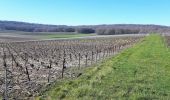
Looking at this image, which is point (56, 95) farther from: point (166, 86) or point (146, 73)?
point (146, 73)

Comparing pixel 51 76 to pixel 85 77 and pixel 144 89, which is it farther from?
pixel 144 89

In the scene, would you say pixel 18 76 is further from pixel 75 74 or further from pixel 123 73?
pixel 123 73

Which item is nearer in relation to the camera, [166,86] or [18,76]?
[166,86]

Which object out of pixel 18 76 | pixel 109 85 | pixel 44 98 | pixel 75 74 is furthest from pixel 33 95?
pixel 75 74

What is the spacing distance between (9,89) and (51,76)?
4.38 m

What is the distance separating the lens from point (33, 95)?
1300 centimetres

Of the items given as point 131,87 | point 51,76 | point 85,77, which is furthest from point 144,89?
point 51,76

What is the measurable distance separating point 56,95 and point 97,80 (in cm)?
349

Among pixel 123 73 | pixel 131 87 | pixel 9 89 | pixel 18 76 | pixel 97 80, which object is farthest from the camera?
pixel 123 73

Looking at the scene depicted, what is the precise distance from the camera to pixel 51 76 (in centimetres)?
1798

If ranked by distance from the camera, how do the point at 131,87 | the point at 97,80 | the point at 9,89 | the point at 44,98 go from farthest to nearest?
1. the point at 97,80
2. the point at 131,87
3. the point at 9,89
4. the point at 44,98

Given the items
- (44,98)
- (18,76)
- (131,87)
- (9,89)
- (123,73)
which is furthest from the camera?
(123,73)

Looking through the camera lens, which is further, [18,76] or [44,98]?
[18,76]

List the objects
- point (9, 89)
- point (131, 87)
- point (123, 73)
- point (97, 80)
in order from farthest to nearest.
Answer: point (123, 73)
point (97, 80)
point (131, 87)
point (9, 89)
